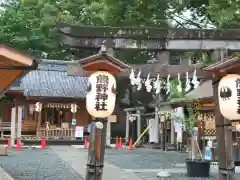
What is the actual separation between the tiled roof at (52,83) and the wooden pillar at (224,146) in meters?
22.0

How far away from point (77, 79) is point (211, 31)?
976 inches

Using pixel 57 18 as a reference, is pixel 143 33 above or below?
below

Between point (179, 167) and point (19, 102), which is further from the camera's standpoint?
point (19, 102)

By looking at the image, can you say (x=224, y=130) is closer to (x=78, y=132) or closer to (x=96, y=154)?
(x=96, y=154)

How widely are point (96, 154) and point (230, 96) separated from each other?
10.5ft

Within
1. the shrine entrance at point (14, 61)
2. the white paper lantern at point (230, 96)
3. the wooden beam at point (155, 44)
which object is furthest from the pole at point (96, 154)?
the white paper lantern at point (230, 96)

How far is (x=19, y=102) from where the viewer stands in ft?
100

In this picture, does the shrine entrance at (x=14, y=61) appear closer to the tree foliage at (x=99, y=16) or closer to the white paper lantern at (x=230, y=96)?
the tree foliage at (x=99, y=16)

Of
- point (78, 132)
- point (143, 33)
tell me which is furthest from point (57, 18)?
point (143, 33)

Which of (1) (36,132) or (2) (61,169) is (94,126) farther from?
(1) (36,132)

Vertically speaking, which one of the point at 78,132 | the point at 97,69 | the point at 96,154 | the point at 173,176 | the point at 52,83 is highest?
the point at 52,83

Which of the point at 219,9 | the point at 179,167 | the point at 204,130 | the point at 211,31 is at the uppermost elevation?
the point at 219,9

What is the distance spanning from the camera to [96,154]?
27.6 ft

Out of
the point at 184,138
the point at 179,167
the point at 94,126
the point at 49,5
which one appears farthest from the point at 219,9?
the point at 49,5
